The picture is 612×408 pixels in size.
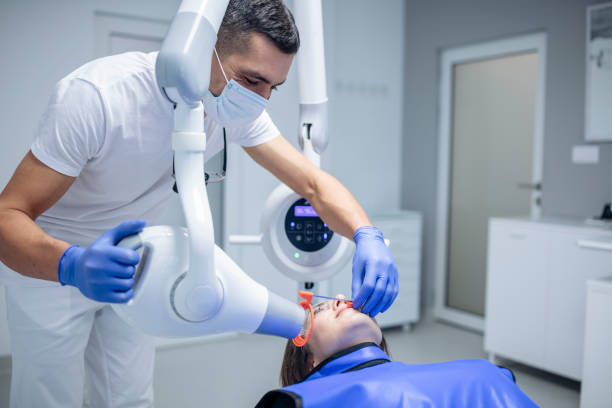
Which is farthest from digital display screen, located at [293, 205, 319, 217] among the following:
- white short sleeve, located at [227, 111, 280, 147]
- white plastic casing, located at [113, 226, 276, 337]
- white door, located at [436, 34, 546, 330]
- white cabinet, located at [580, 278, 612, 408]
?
white door, located at [436, 34, 546, 330]

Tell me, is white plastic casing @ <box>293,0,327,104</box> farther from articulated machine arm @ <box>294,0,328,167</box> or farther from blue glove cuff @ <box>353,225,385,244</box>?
blue glove cuff @ <box>353,225,385,244</box>

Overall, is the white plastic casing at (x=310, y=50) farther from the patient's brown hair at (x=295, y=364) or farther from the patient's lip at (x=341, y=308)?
the patient's brown hair at (x=295, y=364)

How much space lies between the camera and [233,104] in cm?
102

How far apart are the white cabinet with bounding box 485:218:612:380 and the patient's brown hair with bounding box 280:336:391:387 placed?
1.75 meters

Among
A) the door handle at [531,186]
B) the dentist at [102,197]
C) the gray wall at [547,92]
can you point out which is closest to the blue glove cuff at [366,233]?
the dentist at [102,197]

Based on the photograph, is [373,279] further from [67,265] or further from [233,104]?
[67,265]

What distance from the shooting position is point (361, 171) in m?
3.79

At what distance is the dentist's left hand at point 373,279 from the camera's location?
3.45 feet

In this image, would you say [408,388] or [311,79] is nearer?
[408,388]

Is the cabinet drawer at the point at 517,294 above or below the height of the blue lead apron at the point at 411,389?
below

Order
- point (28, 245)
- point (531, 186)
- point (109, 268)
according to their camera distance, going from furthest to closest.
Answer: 1. point (531, 186)
2. point (28, 245)
3. point (109, 268)

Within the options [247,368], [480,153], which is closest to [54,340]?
[247,368]

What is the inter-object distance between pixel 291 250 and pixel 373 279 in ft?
1.51

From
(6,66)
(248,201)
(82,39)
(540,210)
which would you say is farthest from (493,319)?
(6,66)
